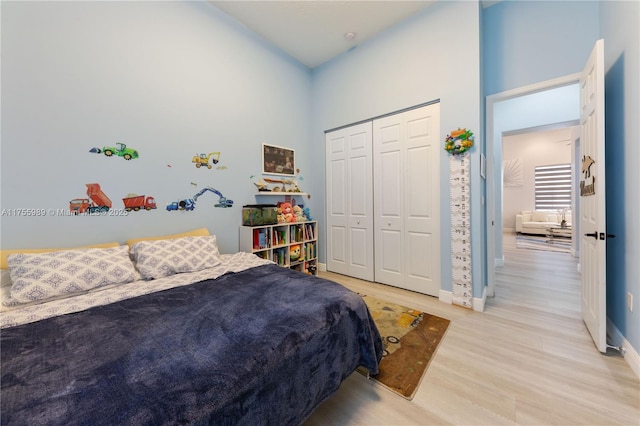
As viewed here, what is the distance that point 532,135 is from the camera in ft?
25.6

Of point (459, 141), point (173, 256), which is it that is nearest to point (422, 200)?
A: point (459, 141)

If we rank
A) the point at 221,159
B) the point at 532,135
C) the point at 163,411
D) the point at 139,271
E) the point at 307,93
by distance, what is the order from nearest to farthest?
the point at 163,411 < the point at 139,271 < the point at 221,159 < the point at 307,93 < the point at 532,135

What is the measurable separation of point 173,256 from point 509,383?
2599mm

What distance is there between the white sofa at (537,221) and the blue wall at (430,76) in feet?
21.8

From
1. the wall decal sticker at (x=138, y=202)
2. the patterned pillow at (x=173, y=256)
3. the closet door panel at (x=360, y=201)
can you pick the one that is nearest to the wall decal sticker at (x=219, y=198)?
the wall decal sticker at (x=138, y=202)

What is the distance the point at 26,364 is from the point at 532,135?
11.1 metres

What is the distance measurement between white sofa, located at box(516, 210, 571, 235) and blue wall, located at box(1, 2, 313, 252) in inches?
325

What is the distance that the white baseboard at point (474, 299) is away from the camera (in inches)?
98.0

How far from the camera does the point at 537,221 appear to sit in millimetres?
7336

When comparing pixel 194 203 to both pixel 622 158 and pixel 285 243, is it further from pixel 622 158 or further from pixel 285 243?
pixel 622 158

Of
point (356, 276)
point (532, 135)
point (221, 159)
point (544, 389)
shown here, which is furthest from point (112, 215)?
point (532, 135)

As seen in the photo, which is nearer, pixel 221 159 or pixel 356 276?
pixel 221 159

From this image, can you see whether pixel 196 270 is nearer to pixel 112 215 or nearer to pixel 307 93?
pixel 112 215

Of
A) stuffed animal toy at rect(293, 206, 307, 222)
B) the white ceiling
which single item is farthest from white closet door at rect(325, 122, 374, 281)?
the white ceiling
